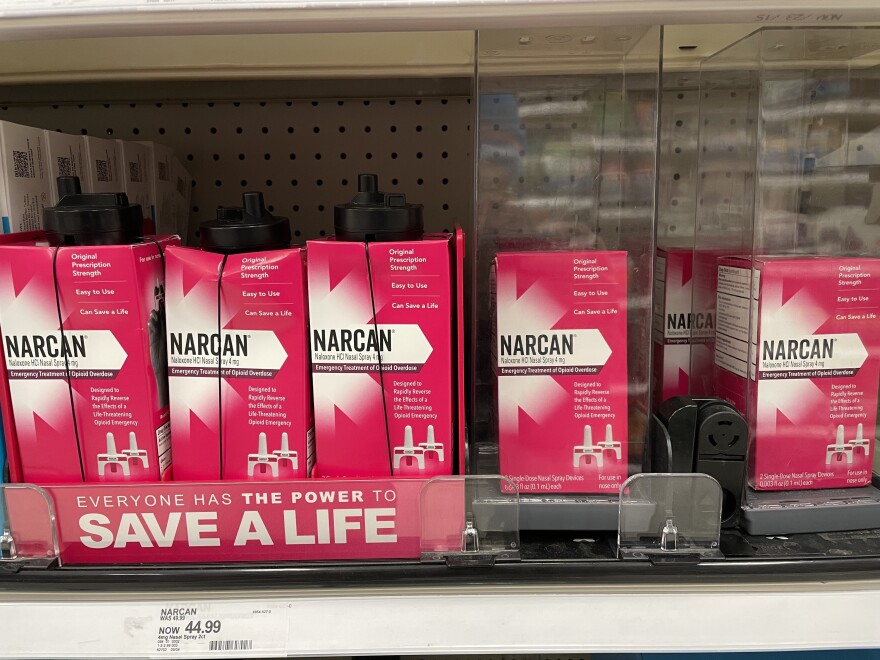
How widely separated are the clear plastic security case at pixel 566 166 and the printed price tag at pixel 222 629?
0.90ft

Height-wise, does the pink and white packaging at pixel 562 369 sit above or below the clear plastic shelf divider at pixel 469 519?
above

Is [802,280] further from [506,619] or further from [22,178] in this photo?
[22,178]

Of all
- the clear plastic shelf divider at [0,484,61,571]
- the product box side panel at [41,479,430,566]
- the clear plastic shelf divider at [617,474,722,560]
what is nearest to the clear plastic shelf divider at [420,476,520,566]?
the product box side panel at [41,479,430,566]

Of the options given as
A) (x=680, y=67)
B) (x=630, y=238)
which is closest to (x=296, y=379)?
(x=630, y=238)

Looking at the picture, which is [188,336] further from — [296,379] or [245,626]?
[245,626]

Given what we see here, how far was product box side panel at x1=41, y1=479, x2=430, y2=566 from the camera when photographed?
0.63 meters

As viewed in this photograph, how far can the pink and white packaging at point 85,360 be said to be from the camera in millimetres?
623

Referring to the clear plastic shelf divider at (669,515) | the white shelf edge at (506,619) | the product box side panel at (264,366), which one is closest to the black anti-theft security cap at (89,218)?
the product box side panel at (264,366)

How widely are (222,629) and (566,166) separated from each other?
0.66 meters

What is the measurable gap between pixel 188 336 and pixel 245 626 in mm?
301

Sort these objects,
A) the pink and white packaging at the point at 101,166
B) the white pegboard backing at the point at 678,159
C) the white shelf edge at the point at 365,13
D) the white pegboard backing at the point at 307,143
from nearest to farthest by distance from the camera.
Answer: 1. the white shelf edge at the point at 365,13
2. the pink and white packaging at the point at 101,166
3. the white pegboard backing at the point at 678,159
4. the white pegboard backing at the point at 307,143

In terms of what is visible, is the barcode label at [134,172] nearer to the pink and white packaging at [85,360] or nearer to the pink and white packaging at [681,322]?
the pink and white packaging at [85,360]

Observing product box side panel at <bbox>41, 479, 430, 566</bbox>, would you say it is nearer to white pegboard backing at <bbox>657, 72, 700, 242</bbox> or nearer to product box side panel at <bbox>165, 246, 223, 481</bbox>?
product box side panel at <bbox>165, 246, 223, 481</bbox>

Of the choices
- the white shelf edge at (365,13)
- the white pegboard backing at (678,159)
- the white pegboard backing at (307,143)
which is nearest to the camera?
the white shelf edge at (365,13)
